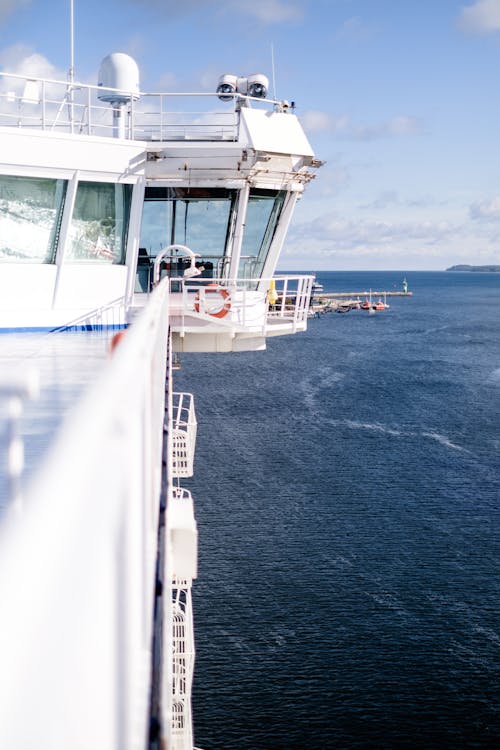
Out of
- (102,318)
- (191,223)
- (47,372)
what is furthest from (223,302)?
(47,372)

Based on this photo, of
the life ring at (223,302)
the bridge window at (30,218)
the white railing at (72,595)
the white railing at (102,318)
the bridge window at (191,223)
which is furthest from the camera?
the bridge window at (191,223)

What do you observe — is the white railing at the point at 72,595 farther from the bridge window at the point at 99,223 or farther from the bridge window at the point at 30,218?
the bridge window at the point at 99,223

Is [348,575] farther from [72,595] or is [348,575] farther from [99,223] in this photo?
[72,595]

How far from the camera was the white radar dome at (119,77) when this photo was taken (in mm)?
21109

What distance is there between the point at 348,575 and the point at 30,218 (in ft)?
119

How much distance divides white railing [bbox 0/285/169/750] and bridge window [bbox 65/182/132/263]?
18.5m

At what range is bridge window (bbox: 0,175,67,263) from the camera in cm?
1897

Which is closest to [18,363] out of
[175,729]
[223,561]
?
[175,729]

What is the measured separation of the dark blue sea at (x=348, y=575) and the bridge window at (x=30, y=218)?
28499mm

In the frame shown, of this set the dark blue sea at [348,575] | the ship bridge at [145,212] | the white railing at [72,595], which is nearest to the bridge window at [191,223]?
the ship bridge at [145,212]

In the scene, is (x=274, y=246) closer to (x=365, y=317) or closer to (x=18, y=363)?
(x=18, y=363)

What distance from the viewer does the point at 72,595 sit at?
116 centimetres

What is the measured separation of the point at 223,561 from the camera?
52.3m

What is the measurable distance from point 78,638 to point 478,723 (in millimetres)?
44434
